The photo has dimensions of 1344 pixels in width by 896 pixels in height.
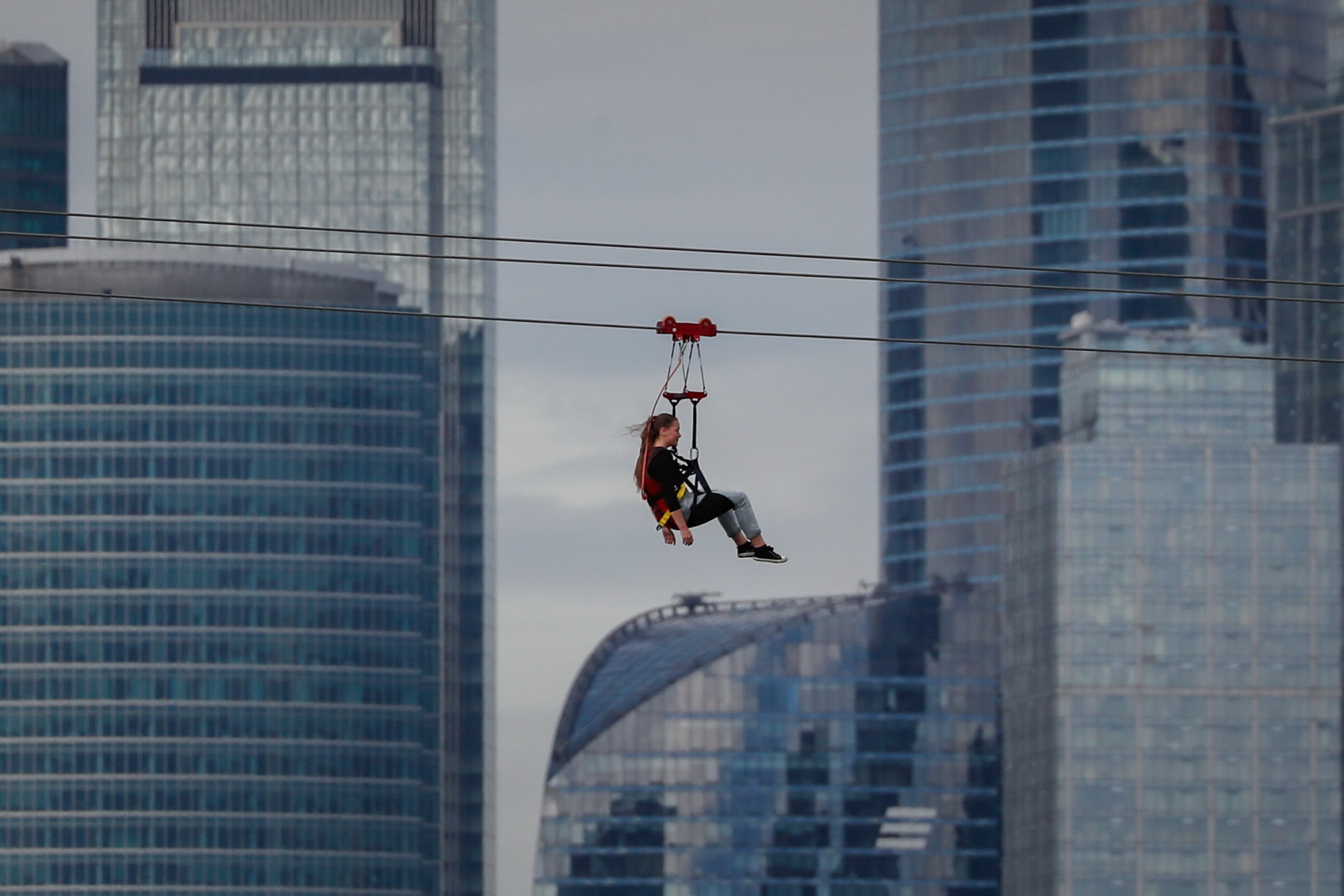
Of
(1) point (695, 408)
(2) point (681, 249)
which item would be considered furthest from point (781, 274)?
(1) point (695, 408)

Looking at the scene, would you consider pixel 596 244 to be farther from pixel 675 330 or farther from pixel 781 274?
pixel 675 330

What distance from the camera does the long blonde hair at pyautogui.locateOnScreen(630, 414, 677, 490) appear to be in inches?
1162

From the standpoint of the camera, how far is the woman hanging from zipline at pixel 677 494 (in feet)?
97.0

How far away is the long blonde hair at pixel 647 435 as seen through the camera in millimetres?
29516

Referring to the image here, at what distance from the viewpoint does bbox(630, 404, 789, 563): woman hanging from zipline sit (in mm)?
29562

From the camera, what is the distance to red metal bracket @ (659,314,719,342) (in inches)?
1074

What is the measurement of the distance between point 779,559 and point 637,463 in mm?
2082

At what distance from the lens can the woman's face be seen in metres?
29.5

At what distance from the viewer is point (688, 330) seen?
2756 cm

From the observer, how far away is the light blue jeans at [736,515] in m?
29.9

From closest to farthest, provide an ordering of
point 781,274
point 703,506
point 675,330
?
point 675,330
point 703,506
point 781,274

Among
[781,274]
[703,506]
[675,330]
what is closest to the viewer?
[675,330]

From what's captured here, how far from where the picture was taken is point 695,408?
93.4 ft

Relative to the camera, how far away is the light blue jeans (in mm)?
29859
